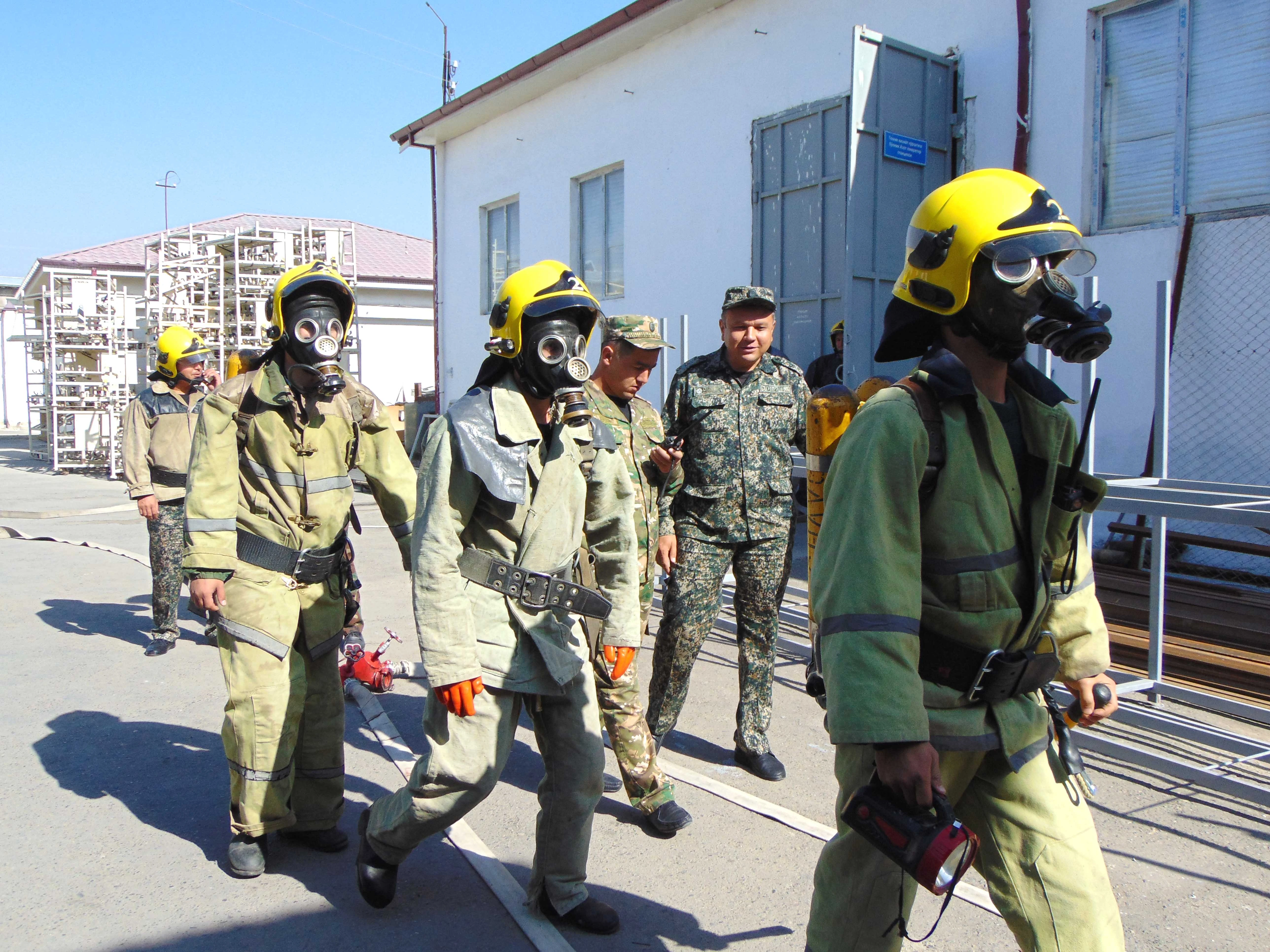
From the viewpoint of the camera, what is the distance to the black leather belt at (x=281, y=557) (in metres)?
3.79

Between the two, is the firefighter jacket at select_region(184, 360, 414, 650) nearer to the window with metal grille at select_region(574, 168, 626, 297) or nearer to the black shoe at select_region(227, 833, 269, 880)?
the black shoe at select_region(227, 833, 269, 880)

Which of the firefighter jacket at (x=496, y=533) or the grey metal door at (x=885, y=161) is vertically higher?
the grey metal door at (x=885, y=161)

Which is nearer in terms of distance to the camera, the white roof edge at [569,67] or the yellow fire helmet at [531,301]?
the yellow fire helmet at [531,301]

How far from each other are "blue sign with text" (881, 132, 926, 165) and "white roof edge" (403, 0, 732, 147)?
410cm

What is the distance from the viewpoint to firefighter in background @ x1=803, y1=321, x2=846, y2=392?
9523 mm

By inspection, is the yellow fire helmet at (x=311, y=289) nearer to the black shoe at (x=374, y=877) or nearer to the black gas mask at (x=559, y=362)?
the black gas mask at (x=559, y=362)

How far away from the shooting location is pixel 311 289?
3.91 meters

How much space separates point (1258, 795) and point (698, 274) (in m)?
9.56

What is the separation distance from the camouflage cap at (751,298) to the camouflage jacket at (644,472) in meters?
0.64

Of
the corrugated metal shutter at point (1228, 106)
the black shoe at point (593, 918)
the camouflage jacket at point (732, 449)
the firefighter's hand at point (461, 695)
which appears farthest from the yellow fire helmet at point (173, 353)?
the corrugated metal shutter at point (1228, 106)

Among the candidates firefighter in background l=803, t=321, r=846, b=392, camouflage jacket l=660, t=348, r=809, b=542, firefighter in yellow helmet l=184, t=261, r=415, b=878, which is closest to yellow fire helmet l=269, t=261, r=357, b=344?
firefighter in yellow helmet l=184, t=261, r=415, b=878

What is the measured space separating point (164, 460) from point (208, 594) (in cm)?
429

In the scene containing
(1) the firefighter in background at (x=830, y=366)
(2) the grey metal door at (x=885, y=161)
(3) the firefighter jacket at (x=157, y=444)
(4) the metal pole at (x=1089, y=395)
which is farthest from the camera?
(1) the firefighter in background at (x=830, y=366)

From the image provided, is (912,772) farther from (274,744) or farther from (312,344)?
(312,344)
